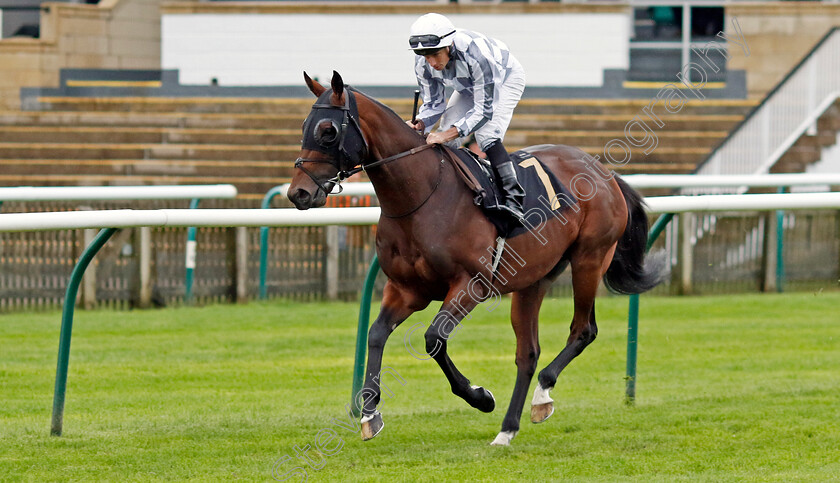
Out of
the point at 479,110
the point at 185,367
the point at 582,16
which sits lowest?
the point at 185,367

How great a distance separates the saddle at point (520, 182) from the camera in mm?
5754

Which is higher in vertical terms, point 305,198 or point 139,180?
point 305,198

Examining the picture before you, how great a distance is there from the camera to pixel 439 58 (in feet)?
18.5

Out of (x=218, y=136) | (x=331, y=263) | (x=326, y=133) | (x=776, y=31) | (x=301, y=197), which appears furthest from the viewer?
(x=776, y=31)

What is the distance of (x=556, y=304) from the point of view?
11.0 meters

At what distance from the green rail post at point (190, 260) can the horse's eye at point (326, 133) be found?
5337 mm

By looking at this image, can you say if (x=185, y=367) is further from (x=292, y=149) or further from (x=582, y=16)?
(x=582, y=16)

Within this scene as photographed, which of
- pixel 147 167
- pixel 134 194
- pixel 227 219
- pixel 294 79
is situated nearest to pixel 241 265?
pixel 134 194

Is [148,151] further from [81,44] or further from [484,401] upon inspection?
[484,401]

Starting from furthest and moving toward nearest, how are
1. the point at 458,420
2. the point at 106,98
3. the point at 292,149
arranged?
1. the point at 106,98
2. the point at 292,149
3. the point at 458,420

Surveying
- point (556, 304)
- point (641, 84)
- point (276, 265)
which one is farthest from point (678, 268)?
point (641, 84)

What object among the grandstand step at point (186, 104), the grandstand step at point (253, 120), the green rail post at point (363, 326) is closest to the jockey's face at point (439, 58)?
the green rail post at point (363, 326)

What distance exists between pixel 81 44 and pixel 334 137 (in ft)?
46.8

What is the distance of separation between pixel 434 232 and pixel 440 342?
0.48m
